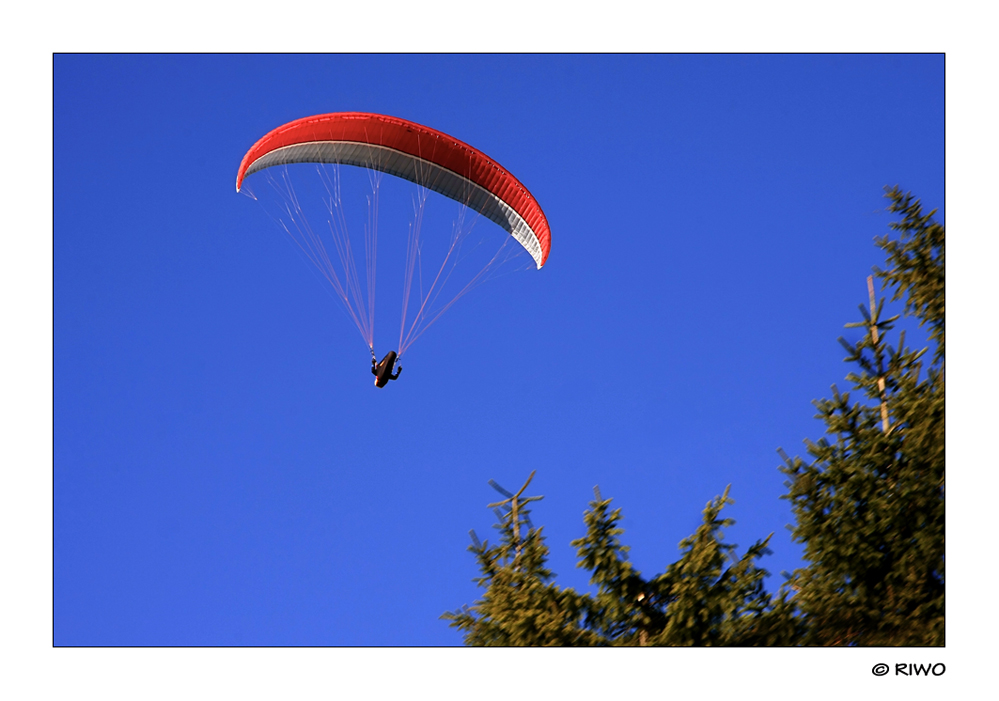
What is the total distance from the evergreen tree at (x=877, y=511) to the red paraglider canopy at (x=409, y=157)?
6.74 meters

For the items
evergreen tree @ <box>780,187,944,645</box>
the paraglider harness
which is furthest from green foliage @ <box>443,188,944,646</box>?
the paraglider harness

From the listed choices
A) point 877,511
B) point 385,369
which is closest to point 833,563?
point 877,511

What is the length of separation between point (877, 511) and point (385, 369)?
7.91 metres

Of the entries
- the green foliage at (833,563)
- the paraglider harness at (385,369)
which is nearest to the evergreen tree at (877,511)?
the green foliage at (833,563)

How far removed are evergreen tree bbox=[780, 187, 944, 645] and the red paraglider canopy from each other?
674cm

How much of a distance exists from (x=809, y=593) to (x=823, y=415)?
91.7 inches

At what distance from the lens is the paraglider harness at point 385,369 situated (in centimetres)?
1809

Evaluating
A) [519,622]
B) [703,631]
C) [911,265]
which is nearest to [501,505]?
[519,622]

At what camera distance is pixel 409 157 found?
1898 cm

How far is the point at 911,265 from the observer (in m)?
16.2

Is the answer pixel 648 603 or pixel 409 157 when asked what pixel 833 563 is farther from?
pixel 409 157

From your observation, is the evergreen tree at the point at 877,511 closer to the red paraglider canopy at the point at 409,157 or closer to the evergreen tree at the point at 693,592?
the evergreen tree at the point at 693,592

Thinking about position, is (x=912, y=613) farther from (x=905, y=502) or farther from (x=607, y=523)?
(x=607, y=523)

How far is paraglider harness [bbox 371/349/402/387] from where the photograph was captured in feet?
59.4
